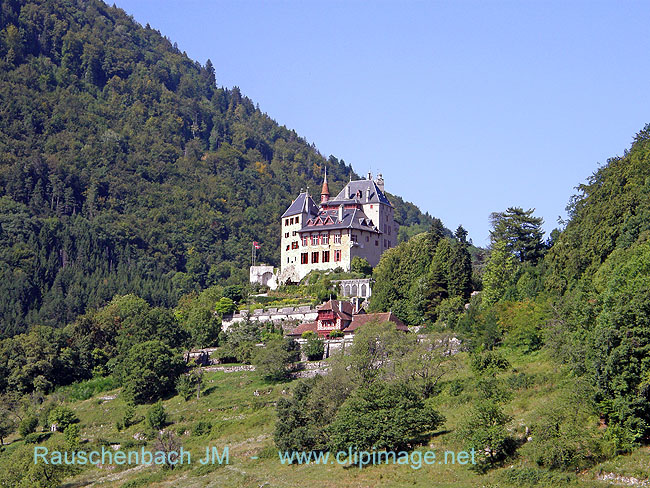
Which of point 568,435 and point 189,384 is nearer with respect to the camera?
point 568,435

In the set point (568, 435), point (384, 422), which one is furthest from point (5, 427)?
point (568, 435)

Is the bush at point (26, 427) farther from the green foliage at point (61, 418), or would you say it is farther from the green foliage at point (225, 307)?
the green foliage at point (225, 307)

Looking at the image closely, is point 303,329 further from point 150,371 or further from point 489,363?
point 489,363

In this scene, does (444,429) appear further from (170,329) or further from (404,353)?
(170,329)

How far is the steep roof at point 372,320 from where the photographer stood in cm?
8156

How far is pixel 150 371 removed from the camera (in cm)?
8000

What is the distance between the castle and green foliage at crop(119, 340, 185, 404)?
2521 centimetres

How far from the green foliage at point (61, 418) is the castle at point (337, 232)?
3306cm

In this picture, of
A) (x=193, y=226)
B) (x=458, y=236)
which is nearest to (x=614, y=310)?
(x=458, y=236)

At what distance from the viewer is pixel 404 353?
224 feet

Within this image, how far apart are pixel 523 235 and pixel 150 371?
112 ft

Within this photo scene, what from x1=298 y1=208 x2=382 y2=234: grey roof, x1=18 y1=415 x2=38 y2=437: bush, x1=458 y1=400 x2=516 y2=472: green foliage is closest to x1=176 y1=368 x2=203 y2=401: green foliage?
x1=18 y1=415 x2=38 y2=437: bush

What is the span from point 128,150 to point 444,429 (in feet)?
496

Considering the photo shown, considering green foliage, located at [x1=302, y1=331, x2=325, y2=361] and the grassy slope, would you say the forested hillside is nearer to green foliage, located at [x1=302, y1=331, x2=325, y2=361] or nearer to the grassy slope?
the grassy slope
